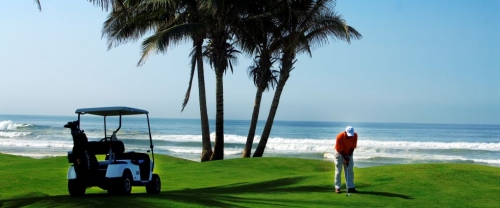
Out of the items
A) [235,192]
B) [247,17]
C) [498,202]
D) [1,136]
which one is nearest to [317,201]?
[235,192]

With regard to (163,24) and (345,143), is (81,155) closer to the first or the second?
(345,143)

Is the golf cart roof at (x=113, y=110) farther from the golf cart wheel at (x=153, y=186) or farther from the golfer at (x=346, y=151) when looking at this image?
the golfer at (x=346, y=151)

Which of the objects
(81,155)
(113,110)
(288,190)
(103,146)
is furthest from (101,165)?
(288,190)

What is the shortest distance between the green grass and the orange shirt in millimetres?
885

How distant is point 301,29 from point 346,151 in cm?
1306

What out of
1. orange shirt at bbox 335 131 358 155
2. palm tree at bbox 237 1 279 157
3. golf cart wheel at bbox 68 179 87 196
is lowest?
golf cart wheel at bbox 68 179 87 196

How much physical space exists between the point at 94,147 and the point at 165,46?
415 inches

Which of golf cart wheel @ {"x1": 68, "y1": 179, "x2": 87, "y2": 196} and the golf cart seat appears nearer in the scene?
golf cart wheel @ {"x1": 68, "y1": 179, "x2": 87, "y2": 196}

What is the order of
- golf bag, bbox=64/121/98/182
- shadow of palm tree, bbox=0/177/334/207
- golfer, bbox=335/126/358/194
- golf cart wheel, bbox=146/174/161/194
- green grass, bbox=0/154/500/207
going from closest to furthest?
shadow of palm tree, bbox=0/177/334/207 < green grass, bbox=0/154/500/207 < golf bag, bbox=64/121/98/182 < golfer, bbox=335/126/358/194 < golf cart wheel, bbox=146/174/161/194

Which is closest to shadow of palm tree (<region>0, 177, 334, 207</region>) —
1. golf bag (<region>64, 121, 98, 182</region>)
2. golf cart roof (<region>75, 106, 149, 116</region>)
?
golf bag (<region>64, 121, 98, 182</region>)

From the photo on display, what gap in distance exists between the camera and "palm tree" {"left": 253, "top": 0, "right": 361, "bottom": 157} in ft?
85.7

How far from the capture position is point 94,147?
554 inches

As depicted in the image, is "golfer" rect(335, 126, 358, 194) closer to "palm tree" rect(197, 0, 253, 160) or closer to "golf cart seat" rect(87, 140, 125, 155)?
"golf cart seat" rect(87, 140, 125, 155)

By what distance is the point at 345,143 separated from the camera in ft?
46.0
